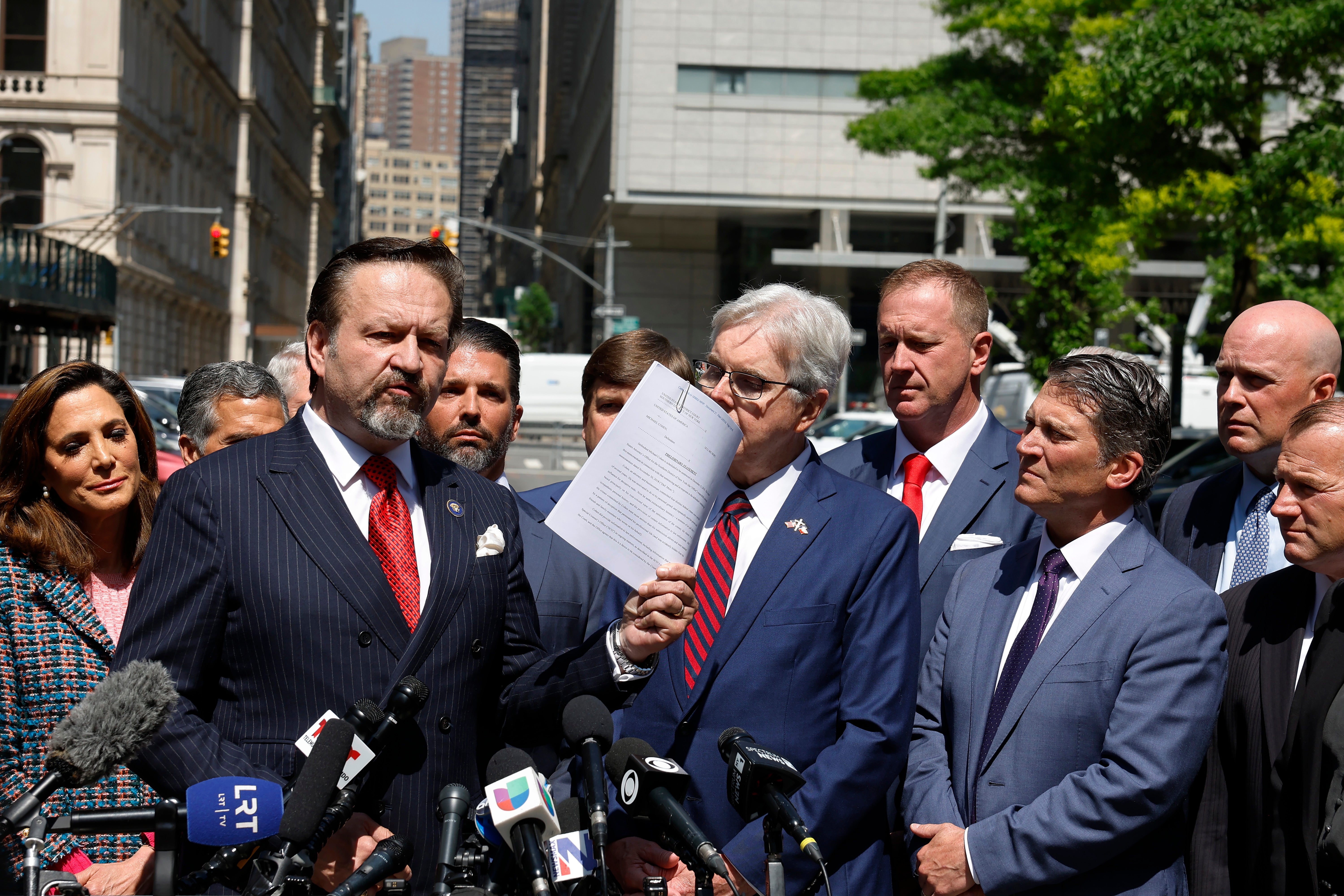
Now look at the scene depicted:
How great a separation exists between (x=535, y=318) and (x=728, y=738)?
84873mm

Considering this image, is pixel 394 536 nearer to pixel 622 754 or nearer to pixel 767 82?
pixel 622 754

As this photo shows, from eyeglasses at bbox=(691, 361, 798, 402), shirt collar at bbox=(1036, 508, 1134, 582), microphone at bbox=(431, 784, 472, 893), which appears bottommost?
microphone at bbox=(431, 784, 472, 893)

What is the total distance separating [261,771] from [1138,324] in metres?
28.0

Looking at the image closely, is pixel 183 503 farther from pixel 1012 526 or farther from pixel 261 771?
pixel 1012 526

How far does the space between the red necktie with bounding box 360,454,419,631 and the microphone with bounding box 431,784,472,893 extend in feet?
2.23

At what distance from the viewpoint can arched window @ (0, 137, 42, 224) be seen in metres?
45.8

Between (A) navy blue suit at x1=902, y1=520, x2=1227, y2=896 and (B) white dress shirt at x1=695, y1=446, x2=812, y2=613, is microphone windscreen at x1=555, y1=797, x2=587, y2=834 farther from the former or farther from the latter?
(A) navy blue suit at x1=902, y1=520, x2=1227, y2=896

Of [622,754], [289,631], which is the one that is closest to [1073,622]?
[622,754]

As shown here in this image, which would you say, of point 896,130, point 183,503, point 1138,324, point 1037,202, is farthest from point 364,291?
point 1138,324

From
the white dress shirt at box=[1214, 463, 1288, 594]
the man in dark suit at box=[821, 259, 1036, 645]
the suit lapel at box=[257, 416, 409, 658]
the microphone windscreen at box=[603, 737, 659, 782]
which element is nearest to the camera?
the microphone windscreen at box=[603, 737, 659, 782]

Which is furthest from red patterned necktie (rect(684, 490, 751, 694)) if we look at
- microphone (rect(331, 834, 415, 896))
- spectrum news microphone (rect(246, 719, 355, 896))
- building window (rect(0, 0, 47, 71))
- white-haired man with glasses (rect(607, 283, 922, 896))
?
building window (rect(0, 0, 47, 71))

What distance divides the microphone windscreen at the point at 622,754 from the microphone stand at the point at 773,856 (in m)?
0.28

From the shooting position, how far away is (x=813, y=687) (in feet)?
12.2

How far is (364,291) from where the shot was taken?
3.28 meters
